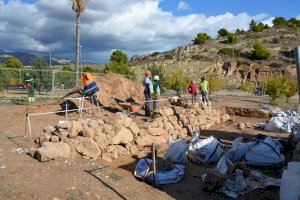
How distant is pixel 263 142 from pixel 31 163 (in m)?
5.61

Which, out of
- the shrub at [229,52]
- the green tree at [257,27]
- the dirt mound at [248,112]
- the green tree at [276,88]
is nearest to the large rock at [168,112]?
the dirt mound at [248,112]

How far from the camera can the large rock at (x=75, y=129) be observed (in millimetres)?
9938

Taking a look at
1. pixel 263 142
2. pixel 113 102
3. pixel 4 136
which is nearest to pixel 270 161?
pixel 263 142

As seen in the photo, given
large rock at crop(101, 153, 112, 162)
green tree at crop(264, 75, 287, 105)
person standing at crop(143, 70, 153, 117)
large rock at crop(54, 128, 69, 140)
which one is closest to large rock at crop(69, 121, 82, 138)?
large rock at crop(54, 128, 69, 140)

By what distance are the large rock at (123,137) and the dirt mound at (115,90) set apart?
411 cm

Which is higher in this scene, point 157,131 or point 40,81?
point 40,81

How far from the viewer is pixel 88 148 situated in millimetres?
9844

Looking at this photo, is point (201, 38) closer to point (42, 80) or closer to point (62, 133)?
point (42, 80)

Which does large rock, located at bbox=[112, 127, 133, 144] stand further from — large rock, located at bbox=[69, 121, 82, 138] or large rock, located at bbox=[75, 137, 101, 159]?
large rock, located at bbox=[69, 121, 82, 138]

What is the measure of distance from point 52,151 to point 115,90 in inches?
338

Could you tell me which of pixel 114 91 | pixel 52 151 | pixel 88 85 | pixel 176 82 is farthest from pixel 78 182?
pixel 176 82

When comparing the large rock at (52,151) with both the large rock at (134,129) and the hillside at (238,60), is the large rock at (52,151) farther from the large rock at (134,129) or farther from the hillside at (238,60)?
the hillside at (238,60)

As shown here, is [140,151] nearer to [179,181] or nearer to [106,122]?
[106,122]

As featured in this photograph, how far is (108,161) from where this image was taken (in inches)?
405
